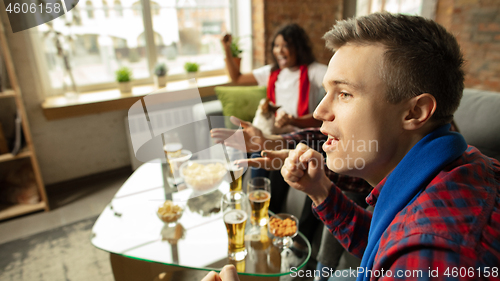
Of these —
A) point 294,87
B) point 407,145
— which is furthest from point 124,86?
point 407,145

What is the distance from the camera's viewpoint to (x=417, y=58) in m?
0.55

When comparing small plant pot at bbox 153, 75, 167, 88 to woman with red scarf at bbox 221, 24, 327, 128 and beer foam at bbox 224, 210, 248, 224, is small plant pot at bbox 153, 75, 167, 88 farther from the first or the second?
beer foam at bbox 224, 210, 248, 224

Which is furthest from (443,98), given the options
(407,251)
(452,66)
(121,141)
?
(121,141)

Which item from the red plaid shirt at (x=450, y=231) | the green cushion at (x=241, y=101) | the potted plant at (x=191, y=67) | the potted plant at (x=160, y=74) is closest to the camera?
the red plaid shirt at (x=450, y=231)

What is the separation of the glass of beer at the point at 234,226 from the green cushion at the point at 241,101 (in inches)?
48.1

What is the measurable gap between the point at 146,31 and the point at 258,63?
1152mm

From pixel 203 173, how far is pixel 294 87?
3.91 ft

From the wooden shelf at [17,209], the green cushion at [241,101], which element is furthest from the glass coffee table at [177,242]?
the wooden shelf at [17,209]

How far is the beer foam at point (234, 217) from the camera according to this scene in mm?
1009

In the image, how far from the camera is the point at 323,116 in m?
0.65

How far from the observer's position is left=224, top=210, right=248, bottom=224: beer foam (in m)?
1.01

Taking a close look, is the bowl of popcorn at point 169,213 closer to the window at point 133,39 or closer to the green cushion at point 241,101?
the green cushion at point 241,101

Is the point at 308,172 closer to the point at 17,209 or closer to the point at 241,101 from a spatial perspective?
the point at 241,101

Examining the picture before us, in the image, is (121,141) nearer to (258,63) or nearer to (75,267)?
(75,267)
